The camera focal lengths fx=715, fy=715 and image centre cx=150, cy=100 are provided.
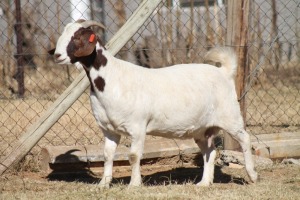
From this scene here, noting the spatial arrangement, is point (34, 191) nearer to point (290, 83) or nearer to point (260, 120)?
point (260, 120)

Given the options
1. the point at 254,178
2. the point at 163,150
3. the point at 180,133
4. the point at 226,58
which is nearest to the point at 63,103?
the point at 180,133

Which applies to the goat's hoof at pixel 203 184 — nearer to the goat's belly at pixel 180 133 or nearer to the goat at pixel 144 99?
the goat at pixel 144 99

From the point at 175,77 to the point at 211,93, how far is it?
40 cm

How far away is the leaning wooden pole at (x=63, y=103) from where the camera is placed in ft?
22.6

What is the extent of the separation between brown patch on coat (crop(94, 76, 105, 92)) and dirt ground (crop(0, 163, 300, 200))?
86 centimetres

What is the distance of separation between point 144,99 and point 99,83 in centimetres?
42

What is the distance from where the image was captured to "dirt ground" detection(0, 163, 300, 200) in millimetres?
5934

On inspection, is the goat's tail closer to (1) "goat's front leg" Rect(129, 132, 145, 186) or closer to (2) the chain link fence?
(2) the chain link fence

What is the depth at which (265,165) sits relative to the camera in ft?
25.4

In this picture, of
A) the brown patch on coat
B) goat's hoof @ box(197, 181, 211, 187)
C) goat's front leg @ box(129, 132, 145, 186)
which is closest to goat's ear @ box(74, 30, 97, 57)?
the brown patch on coat

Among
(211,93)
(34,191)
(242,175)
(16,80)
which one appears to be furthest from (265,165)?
(16,80)

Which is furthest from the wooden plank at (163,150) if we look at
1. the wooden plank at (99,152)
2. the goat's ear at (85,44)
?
the goat's ear at (85,44)

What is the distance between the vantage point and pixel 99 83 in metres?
6.30

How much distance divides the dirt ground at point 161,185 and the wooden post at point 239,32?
3.14 ft
